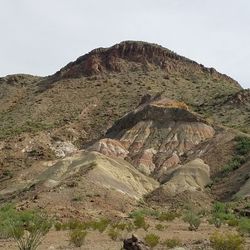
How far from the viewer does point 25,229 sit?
30500 millimetres

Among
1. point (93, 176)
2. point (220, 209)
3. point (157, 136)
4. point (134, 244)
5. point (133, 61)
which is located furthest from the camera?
point (133, 61)

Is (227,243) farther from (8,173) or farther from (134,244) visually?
(8,173)

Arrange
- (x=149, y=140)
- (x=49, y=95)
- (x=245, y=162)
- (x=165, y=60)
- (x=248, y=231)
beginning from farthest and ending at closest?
(x=165, y=60) < (x=49, y=95) < (x=149, y=140) < (x=245, y=162) < (x=248, y=231)

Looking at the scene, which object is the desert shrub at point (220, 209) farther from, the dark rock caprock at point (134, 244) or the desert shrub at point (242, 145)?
the dark rock caprock at point (134, 244)

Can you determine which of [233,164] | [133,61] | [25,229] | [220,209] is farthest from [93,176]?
[133,61]

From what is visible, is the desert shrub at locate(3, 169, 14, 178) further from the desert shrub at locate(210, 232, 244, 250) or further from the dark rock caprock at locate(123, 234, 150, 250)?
the desert shrub at locate(210, 232, 244, 250)

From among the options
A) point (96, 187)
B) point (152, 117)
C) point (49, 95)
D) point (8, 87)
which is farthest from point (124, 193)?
point (8, 87)

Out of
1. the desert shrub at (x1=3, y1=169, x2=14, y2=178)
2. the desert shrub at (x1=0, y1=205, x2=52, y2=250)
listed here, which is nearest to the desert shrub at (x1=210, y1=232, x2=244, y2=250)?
the desert shrub at (x1=0, y1=205, x2=52, y2=250)

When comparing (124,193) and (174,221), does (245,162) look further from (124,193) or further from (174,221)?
(174,221)

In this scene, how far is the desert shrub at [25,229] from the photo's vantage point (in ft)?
70.4

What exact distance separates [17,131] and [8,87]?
36399 millimetres

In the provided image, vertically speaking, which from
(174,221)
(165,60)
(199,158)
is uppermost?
(165,60)

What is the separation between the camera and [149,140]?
7794cm

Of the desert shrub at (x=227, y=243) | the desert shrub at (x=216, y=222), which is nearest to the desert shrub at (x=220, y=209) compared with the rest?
the desert shrub at (x=216, y=222)
